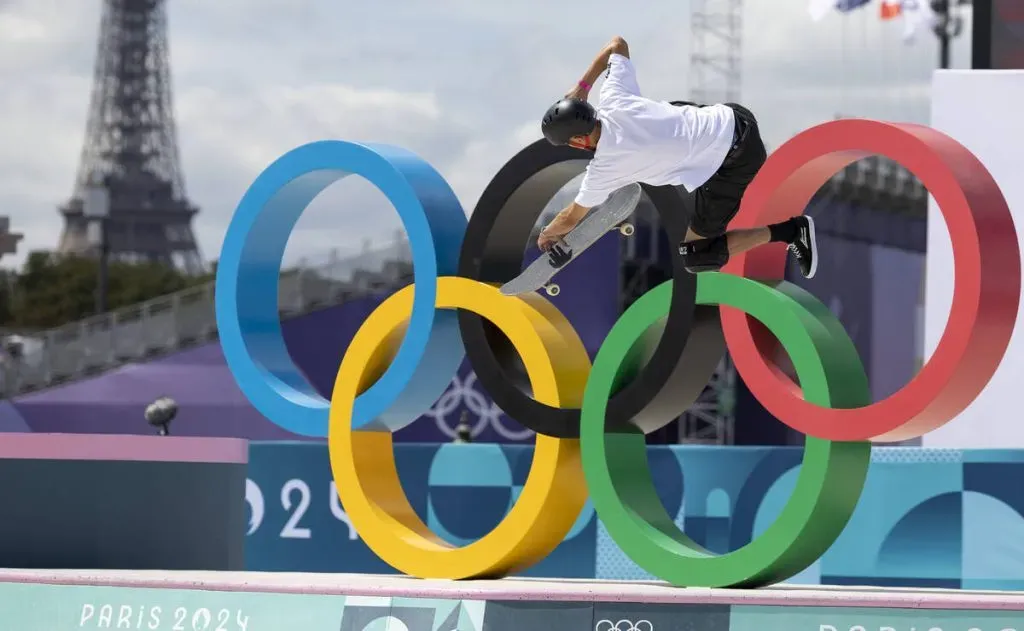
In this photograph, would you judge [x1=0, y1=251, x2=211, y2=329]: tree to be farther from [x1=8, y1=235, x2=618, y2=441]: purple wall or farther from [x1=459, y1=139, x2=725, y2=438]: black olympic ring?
[x1=459, y1=139, x2=725, y2=438]: black olympic ring

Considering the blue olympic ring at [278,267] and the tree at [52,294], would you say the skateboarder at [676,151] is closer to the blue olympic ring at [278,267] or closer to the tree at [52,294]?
the blue olympic ring at [278,267]

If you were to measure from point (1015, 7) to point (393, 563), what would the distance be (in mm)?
9516

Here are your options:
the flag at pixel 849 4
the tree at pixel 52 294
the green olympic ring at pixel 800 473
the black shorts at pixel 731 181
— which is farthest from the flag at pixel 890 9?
the tree at pixel 52 294

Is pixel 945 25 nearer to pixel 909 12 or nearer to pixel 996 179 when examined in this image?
pixel 909 12

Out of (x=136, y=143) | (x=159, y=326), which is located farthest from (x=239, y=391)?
(x=136, y=143)

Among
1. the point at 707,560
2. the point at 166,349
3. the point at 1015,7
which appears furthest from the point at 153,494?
the point at 166,349

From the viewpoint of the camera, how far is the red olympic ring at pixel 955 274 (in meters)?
10.2

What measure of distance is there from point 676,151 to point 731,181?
0.62 metres

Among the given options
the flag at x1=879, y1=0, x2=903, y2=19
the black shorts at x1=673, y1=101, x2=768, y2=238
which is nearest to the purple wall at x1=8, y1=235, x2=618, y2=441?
the flag at x1=879, y1=0, x2=903, y2=19

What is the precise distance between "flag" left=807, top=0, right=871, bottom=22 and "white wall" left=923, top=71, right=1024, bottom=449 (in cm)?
1324

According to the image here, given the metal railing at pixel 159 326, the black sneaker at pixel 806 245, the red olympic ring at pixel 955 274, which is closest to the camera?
the red olympic ring at pixel 955 274

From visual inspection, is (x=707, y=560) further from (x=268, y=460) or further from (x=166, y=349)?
(x=166, y=349)

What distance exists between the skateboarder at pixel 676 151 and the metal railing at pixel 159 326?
23.1 meters

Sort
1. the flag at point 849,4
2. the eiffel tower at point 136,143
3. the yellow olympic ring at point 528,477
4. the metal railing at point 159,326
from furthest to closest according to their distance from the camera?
the eiffel tower at point 136,143
the metal railing at point 159,326
the flag at point 849,4
the yellow olympic ring at point 528,477
